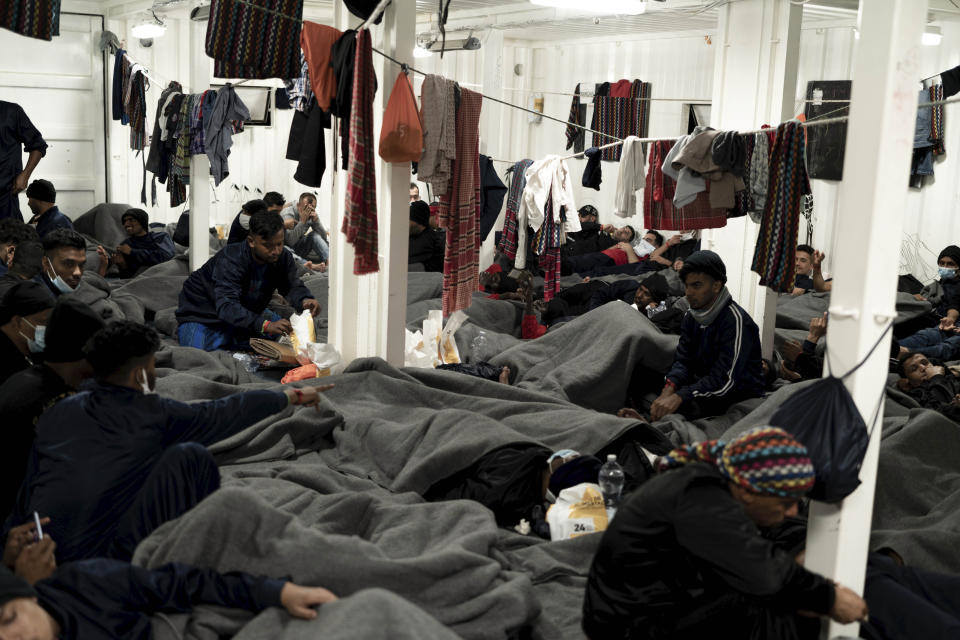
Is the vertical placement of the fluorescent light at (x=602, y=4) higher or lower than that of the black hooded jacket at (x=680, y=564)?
higher

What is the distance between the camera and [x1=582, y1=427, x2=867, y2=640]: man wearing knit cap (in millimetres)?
2658

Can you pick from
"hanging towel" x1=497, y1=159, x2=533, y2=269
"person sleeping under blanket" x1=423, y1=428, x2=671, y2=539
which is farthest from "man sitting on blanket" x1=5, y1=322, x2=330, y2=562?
"hanging towel" x1=497, y1=159, x2=533, y2=269

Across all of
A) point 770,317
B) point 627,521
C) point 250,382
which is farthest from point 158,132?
point 627,521

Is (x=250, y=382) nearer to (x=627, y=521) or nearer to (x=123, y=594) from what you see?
(x=123, y=594)

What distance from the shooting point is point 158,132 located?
406 inches

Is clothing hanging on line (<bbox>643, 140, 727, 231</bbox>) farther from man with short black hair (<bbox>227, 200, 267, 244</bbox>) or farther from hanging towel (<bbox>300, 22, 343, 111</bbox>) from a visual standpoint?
man with short black hair (<bbox>227, 200, 267, 244</bbox>)

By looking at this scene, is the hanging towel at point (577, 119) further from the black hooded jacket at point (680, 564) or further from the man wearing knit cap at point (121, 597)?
the man wearing knit cap at point (121, 597)

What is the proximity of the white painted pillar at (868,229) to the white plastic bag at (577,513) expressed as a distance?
41.3 inches

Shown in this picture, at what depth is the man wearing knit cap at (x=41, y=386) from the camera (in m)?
3.51

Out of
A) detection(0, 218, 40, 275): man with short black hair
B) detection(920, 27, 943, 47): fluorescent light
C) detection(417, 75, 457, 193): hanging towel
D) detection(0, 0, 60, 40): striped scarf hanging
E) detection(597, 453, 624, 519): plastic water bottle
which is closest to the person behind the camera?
detection(597, 453, 624, 519): plastic water bottle

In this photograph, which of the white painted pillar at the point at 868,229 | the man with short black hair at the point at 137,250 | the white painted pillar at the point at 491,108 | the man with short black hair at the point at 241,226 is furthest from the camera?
the white painted pillar at the point at 491,108

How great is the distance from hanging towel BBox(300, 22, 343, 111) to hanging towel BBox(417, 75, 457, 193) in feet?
1.81

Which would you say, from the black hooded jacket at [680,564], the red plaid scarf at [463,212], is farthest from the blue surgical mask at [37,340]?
the red plaid scarf at [463,212]

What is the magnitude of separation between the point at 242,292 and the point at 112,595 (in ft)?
13.5
